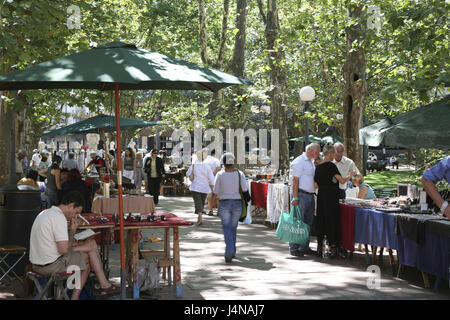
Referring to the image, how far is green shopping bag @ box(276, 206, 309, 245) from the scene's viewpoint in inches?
429

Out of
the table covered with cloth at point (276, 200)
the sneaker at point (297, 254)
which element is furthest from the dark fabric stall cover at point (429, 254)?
the table covered with cloth at point (276, 200)

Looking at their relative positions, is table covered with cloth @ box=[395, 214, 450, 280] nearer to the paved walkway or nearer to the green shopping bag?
the paved walkway

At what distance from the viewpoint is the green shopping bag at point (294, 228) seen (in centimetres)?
1089

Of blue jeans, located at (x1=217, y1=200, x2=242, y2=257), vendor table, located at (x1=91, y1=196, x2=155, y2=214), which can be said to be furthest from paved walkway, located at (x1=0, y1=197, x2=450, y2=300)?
vendor table, located at (x1=91, y1=196, x2=155, y2=214)

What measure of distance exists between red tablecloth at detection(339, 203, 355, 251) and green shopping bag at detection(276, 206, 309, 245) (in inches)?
26.0

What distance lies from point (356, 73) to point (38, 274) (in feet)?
39.2

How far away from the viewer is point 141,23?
3481 centimetres

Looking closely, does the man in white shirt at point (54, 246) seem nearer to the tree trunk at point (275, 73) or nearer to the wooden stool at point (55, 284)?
the wooden stool at point (55, 284)

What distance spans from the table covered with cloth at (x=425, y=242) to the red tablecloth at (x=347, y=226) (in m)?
1.46

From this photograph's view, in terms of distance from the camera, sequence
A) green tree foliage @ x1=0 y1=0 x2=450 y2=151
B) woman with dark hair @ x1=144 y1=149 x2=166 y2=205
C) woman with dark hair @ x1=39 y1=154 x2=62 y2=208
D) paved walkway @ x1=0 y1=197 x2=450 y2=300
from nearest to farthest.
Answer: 1. paved walkway @ x1=0 y1=197 x2=450 y2=300
2. green tree foliage @ x1=0 y1=0 x2=450 y2=151
3. woman with dark hair @ x1=39 y1=154 x2=62 y2=208
4. woman with dark hair @ x1=144 y1=149 x2=166 y2=205
